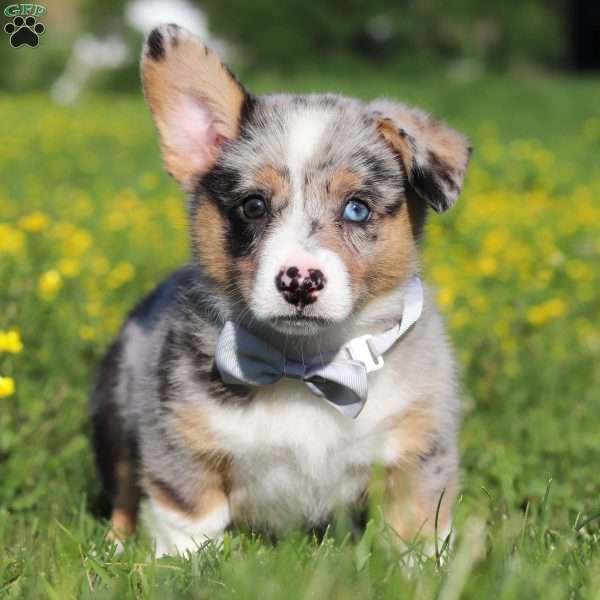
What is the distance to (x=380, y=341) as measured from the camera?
320cm

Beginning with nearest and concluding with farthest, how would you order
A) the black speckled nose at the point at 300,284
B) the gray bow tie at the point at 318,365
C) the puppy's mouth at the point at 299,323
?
1. the black speckled nose at the point at 300,284
2. the puppy's mouth at the point at 299,323
3. the gray bow tie at the point at 318,365

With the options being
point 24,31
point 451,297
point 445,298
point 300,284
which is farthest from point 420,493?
point 24,31

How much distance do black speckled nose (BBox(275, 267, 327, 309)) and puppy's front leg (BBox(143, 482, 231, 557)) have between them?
735 mm

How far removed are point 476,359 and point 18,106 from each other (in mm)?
17881

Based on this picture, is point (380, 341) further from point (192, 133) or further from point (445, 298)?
point (445, 298)

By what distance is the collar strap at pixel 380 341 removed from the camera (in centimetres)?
317

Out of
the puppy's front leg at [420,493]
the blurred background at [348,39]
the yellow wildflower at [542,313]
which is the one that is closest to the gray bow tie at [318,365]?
the puppy's front leg at [420,493]

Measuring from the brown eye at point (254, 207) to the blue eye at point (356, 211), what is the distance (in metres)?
0.26

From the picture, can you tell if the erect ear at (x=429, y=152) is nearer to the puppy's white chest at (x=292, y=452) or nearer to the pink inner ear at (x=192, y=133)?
the pink inner ear at (x=192, y=133)

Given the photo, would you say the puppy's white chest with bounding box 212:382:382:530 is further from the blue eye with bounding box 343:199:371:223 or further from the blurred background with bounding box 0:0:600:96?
the blurred background with bounding box 0:0:600:96

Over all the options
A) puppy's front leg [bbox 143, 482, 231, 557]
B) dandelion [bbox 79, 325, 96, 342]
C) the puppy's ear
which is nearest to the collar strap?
puppy's front leg [bbox 143, 482, 231, 557]

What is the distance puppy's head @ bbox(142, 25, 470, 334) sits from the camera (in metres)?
2.90

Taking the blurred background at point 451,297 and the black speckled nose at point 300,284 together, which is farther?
the blurred background at point 451,297

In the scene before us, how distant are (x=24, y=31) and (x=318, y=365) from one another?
2.36 metres
